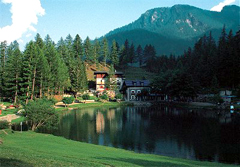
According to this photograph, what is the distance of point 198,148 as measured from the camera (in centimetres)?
2862

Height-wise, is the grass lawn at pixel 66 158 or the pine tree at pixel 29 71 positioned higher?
the pine tree at pixel 29 71

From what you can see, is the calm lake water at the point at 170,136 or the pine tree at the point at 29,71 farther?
the pine tree at the point at 29,71

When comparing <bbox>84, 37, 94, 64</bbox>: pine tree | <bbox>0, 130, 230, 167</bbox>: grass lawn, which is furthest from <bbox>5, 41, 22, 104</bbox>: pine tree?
<bbox>84, 37, 94, 64</bbox>: pine tree

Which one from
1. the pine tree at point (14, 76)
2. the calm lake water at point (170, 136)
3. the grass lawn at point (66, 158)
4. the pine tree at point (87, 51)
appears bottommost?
the calm lake water at point (170, 136)

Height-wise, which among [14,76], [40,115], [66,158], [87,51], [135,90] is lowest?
[66,158]

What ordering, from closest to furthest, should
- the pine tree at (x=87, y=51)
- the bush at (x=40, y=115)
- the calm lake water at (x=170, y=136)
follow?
the calm lake water at (x=170, y=136), the bush at (x=40, y=115), the pine tree at (x=87, y=51)

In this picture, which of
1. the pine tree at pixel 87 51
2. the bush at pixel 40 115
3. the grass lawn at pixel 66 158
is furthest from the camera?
the pine tree at pixel 87 51

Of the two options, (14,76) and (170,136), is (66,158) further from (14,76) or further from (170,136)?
(14,76)

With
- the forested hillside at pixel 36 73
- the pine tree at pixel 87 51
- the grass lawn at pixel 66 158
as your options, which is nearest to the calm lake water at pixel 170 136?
the grass lawn at pixel 66 158

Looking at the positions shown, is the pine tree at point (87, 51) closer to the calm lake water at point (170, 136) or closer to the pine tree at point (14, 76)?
the pine tree at point (14, 76)

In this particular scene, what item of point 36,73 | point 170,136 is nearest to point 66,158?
point 170,136

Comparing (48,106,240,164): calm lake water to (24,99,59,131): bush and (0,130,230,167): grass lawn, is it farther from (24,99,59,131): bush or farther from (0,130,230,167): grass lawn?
(0,130,230,167): grass lawn

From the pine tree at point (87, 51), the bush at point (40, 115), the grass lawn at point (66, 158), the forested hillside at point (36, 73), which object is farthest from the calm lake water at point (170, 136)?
the pine tree at point (87, 51)

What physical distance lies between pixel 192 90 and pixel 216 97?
10.8 m
